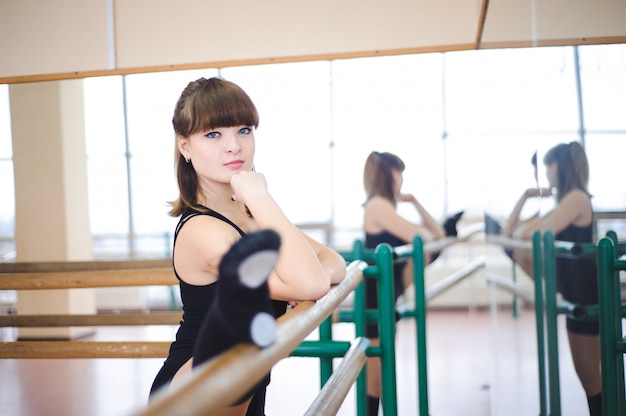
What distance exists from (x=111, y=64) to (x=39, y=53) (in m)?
0.44

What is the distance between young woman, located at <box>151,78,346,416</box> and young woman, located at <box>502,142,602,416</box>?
0.40 meters

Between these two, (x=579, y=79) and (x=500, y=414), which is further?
(x=500, y=414)

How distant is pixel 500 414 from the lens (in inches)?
107

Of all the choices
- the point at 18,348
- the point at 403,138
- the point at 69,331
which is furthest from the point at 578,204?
the point at 403,138

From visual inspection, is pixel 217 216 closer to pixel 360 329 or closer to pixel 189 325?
pixel 189 325

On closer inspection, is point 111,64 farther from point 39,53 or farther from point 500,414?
point 500,414

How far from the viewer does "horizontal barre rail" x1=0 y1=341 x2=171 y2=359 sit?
2.18m

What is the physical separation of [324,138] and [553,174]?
18.4ft

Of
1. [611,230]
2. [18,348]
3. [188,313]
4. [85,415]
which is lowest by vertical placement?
[85,415]

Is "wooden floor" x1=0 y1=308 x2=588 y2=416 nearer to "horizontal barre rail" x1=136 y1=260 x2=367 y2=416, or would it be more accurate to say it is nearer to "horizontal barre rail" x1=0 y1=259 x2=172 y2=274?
"horizontal barre rail" x1=0 y1=259 x2=172 y2=274

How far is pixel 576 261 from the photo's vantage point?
1105 mm

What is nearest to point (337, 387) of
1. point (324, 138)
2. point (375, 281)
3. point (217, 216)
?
point (217, 216)

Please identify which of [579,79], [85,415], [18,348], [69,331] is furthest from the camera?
[69,331]

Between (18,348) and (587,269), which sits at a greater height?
(587,269)
